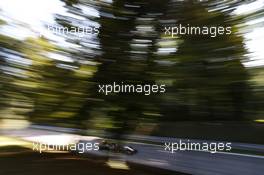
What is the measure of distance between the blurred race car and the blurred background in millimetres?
76

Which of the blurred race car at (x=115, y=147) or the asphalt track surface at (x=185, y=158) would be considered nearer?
the asphalt track surface at (x=185, y=158)

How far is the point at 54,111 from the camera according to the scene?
4.47m

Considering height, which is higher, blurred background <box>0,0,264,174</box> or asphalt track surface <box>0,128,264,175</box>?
blurred background <box>0,0,264,174</box>

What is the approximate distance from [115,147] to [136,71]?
28.5 inches

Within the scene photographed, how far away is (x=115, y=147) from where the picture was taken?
446 centimetres

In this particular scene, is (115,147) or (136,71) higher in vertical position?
(136,71)

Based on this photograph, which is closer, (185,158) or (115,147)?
(185,158)

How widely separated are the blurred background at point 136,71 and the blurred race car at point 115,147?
0.08m

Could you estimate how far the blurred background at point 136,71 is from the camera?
13.8ft

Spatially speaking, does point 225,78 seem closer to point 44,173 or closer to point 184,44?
point 184,44

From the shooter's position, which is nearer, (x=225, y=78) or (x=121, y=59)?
(x=225, y=78)

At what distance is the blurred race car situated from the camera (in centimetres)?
443

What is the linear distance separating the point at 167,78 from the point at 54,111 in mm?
1082

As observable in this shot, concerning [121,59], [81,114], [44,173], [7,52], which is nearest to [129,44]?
[121,59]
